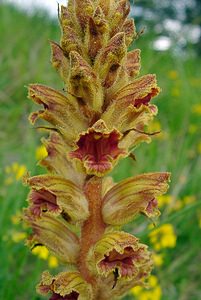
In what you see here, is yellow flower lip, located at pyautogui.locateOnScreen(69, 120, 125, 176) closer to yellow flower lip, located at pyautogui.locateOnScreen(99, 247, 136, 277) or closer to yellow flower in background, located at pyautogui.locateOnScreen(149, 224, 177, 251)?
yellow flower lip, located at pyautogui.locateOnScreen(99, 247, 136, 277)

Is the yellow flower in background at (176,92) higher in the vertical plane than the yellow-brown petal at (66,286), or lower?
higher

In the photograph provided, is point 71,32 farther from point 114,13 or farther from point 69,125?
point 69,125

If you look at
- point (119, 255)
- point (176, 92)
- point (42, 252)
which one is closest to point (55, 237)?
point (119, 255)

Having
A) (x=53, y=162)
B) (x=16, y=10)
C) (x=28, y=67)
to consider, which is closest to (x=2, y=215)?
(x=53, y=162)

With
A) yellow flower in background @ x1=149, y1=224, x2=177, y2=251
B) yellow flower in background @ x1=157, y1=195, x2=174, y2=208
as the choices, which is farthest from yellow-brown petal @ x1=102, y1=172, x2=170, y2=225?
yellow flower in background @ x1=157, y1=195, x2=174, y2=208

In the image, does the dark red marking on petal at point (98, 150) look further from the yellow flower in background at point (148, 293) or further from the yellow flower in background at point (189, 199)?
the yellow flower in background at point (189, 199)

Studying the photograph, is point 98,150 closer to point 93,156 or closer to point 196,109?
point 93,156

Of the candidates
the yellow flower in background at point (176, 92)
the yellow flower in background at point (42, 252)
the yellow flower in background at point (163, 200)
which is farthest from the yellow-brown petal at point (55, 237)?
the yellow flower in background at point (176, 92)

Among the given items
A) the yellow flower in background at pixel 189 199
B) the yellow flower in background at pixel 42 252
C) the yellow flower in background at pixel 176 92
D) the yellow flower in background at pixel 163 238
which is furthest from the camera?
the yellow flower in background at pixel 176 92
